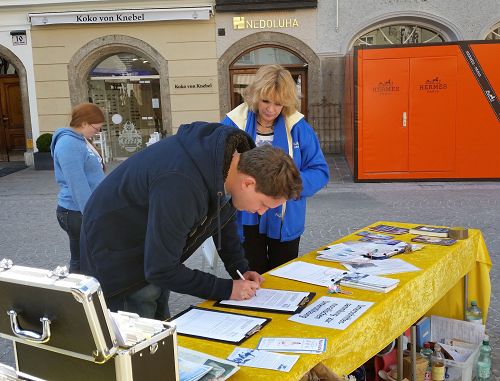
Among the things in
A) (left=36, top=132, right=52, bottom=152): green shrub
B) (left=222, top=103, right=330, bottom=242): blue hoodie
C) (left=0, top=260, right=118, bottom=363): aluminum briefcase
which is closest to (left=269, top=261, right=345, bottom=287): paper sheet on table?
(left=222, top=103, right=330, bottom=242): blue hoodie

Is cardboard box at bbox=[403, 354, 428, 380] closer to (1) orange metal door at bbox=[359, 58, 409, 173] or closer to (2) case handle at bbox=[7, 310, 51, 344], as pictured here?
(2) case handle at bbox=[7, 310, 51, 344]

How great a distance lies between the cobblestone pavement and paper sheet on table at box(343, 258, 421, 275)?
1.31m

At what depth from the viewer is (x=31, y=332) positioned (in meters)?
1.21

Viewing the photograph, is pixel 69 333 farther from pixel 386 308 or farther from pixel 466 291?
pixel 466 291

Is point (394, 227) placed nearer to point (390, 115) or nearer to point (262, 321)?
point (262, 321)

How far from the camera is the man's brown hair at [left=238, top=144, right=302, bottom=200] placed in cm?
188

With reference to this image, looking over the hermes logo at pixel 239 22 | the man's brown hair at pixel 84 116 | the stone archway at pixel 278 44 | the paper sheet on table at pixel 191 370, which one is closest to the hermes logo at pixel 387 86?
the stone archway at pixel 278 44

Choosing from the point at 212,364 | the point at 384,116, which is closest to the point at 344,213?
the point at 384,116

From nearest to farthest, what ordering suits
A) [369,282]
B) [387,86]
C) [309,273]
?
[369,282]
[309,273]
[387,86]

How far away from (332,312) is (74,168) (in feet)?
7.07

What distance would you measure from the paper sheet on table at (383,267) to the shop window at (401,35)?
456 inches

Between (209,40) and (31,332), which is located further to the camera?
(209,40)

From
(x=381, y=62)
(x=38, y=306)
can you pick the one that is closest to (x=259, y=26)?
(x=381, y=62)

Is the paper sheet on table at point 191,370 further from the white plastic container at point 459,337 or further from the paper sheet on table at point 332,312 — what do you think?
the white plastic container at point 459,337
